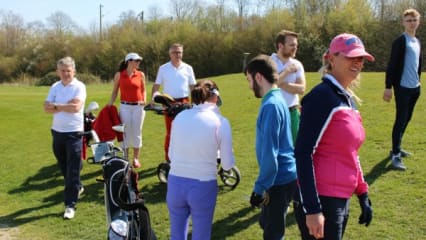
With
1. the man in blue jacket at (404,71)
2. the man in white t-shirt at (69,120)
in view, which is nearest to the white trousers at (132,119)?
the man in white t-shirt at (69,120)

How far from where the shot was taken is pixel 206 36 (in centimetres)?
5691

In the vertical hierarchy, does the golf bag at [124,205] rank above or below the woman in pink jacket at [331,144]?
below

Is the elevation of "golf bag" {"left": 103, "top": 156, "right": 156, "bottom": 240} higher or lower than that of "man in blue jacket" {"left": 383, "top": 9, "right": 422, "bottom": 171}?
lower

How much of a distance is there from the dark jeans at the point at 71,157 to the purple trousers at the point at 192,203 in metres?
2.67

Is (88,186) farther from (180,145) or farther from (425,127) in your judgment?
(425,127)

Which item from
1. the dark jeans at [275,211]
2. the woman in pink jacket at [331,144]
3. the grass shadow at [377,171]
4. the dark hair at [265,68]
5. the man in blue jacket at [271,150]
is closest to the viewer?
the woman in pink jacket at [331,144]

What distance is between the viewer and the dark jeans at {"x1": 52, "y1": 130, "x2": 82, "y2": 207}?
256 inches

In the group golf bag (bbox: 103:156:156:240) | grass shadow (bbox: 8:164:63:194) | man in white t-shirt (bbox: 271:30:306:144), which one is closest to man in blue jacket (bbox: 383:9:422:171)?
man in white t-shirt (bbox: 271:30:306:144)

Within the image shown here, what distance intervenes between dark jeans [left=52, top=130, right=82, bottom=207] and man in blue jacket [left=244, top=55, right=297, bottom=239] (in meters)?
3.33

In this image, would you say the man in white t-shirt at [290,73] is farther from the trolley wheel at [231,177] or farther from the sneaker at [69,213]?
the sneaker at [69,213]

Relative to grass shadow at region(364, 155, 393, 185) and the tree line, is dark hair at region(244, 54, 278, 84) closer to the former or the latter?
grass shadow at region(364, 155, 393, 185)

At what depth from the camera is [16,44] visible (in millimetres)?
69188

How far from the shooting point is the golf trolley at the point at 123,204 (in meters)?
4.68

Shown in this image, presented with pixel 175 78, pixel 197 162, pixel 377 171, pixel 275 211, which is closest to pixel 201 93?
pixel 197 162
